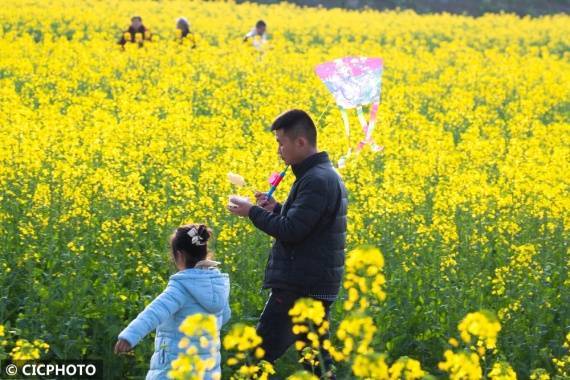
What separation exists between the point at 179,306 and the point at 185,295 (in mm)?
58

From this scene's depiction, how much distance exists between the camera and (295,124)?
586cm

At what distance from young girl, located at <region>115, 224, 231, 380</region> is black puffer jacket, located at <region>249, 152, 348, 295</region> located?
0.39m

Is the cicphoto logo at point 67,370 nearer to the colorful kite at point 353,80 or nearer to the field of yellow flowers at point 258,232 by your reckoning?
the field of yellow flowers at point 258,232

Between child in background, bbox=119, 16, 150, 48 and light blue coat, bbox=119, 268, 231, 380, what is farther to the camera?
child in background, bbox=119, 16, 150, 48

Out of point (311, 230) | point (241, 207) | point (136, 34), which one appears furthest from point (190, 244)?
point (136, 34)

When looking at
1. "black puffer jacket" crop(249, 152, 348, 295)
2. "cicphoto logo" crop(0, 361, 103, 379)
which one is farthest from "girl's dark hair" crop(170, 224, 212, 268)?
"cicphoto logo" crop(0, 361, 103, 379)

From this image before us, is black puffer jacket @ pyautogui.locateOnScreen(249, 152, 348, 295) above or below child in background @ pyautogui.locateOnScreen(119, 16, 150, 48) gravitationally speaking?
below

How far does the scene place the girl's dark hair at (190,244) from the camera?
18.0 ft

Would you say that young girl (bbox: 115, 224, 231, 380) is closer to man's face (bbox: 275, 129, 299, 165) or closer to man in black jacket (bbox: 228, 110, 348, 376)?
man in black jacket (bbox: 228, 110, 348, 376)

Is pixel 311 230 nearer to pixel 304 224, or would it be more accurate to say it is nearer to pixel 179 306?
pixel 304 224

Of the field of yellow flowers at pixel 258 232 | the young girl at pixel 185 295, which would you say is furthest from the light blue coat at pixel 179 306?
the field of yellow flowers at pixel 258 232

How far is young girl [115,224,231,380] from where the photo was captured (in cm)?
546

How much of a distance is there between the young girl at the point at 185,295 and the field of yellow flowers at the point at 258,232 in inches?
25.7

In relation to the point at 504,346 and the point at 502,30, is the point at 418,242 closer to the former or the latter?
the point at 504,346
